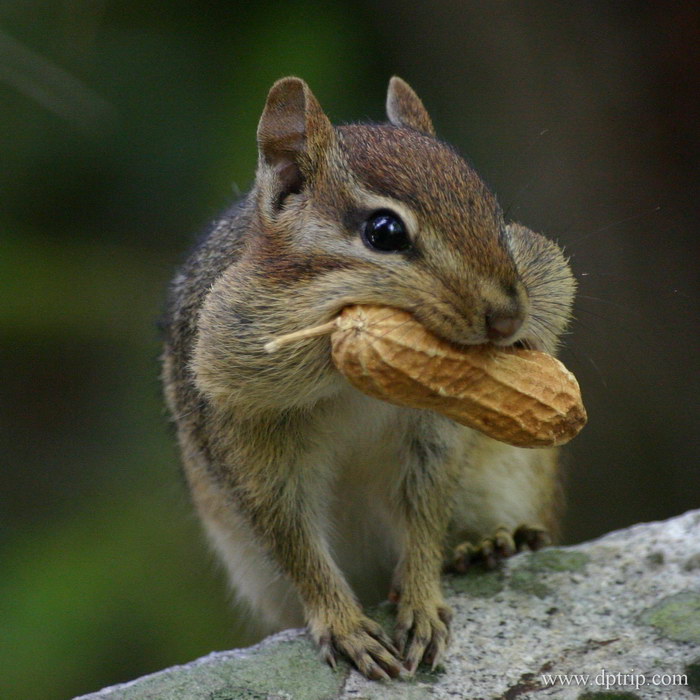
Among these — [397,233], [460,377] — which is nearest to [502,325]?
[460,377]

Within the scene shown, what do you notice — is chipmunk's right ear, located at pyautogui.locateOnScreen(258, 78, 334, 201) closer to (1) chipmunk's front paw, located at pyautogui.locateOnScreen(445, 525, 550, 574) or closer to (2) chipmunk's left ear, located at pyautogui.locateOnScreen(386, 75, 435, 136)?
(2) chipmunk's left ear, located at pyautogui.locateOnScreen(386, 75, 435, 136)

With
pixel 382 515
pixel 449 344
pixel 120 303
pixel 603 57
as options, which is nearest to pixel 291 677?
pixel 382 515

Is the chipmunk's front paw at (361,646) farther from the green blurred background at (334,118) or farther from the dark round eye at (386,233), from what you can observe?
the green blurred background at (334,118)

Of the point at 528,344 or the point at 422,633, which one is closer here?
the point at 528,344

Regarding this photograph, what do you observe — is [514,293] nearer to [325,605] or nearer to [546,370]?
[546,370]

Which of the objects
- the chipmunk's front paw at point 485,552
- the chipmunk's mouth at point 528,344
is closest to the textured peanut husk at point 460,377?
the chipmunk's mouth at point 528,344

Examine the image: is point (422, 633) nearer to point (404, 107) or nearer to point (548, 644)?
point (548, 644)
